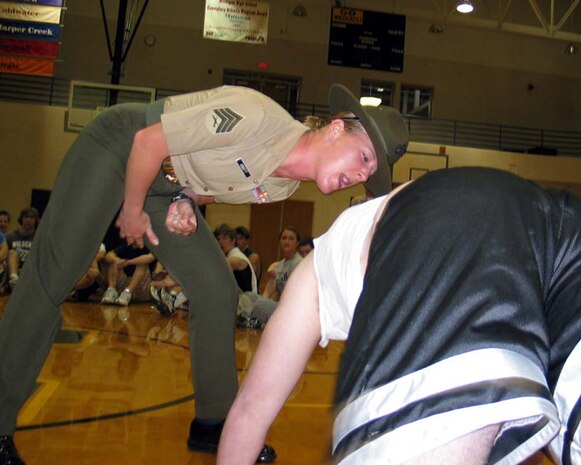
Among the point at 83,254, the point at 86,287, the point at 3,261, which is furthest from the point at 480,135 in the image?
the point at 83,254

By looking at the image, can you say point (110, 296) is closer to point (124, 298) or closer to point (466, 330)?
point (124, 298)

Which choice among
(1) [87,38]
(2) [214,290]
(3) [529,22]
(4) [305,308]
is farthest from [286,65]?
(4) [305,308]

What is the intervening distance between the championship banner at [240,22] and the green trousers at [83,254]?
1047cm

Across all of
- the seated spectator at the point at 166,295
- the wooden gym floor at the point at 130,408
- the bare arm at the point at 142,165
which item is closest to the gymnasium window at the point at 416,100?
the seated spectator at the point at 166,295

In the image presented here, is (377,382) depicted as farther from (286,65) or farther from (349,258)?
(286,65)

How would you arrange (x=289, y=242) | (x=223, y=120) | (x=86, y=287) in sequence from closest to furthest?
1. (x=223, y=120)
2. (x=289, y=242)
3. (x=86, y=287)

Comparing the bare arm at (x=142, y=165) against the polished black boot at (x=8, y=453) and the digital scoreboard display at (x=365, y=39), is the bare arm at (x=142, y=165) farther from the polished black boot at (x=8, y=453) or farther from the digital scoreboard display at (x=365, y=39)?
the digital scoreboard display at (x=365, y=39)

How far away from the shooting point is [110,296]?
866 cm

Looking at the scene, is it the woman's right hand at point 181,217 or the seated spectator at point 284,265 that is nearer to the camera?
the woman's right hand at point 181,217

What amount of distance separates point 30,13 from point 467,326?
39.0ft

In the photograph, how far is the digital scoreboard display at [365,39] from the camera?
13.0 metres

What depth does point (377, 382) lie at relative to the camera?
0.71 m

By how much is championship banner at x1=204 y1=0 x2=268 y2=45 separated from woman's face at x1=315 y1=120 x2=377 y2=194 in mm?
10684

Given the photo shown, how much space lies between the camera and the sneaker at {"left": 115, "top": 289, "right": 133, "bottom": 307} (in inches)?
336
